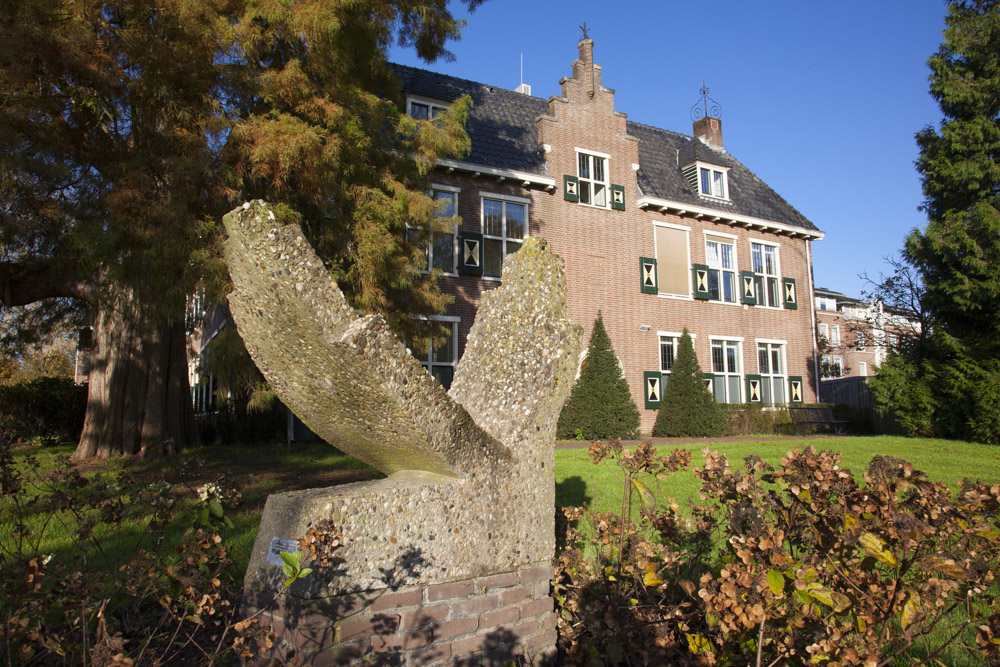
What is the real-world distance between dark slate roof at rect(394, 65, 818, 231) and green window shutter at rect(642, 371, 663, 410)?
5430 mm

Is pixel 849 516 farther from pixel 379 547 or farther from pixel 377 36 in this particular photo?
pixel 377 36

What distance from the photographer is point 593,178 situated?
1847 cm

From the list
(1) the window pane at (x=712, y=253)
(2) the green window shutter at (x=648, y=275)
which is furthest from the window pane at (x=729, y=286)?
(2) the green window shutter at (x=648, y=275)

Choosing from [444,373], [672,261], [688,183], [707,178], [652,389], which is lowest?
[652,389]

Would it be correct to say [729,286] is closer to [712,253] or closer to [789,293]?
[712,253]

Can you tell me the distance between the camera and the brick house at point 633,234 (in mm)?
16359

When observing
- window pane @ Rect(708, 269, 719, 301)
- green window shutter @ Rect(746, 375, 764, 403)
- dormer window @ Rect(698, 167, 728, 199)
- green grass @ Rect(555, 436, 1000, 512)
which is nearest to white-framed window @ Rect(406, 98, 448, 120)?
dormer window @ Rect(698, 167, 728, 199)

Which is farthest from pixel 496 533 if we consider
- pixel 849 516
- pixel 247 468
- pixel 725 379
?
pixel 725 379

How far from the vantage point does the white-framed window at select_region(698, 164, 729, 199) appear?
69.2 feet

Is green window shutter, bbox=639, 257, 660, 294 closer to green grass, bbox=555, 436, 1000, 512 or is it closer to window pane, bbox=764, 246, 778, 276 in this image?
window pane, bbox=764, 246, 778, 276

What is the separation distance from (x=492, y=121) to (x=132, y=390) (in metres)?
11.5

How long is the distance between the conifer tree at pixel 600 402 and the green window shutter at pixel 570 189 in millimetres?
3740

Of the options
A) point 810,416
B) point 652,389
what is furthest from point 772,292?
point 652,389

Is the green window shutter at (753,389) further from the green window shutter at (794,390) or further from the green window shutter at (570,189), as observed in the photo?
the green window shutter at (570,189)
